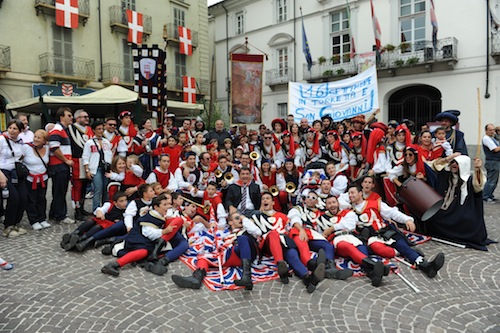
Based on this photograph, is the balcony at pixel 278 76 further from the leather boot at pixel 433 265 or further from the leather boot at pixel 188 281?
the leather boot at pixel 188 281

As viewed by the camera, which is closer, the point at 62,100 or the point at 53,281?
the point at 53,281

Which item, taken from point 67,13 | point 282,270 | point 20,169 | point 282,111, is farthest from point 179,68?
point 282,270

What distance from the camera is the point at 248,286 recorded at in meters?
3.93

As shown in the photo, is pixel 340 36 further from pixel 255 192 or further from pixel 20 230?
pixel 20 230

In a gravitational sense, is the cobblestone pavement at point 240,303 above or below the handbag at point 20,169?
below

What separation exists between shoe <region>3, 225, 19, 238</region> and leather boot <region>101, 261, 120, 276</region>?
8.09ft

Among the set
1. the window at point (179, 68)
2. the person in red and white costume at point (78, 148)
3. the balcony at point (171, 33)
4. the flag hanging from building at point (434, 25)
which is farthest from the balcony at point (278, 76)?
the person in red and white costume at point (78, 148)

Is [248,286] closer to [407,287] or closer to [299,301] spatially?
[299,301]

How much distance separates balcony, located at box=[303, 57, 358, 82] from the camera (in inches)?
783

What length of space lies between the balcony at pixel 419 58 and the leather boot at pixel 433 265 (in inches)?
592

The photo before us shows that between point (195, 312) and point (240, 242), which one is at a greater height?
point (240, 242)

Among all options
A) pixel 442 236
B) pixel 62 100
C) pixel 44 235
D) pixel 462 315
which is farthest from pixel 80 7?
pixel 462 315

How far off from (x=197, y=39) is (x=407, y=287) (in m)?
23.3

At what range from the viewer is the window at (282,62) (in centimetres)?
2338
